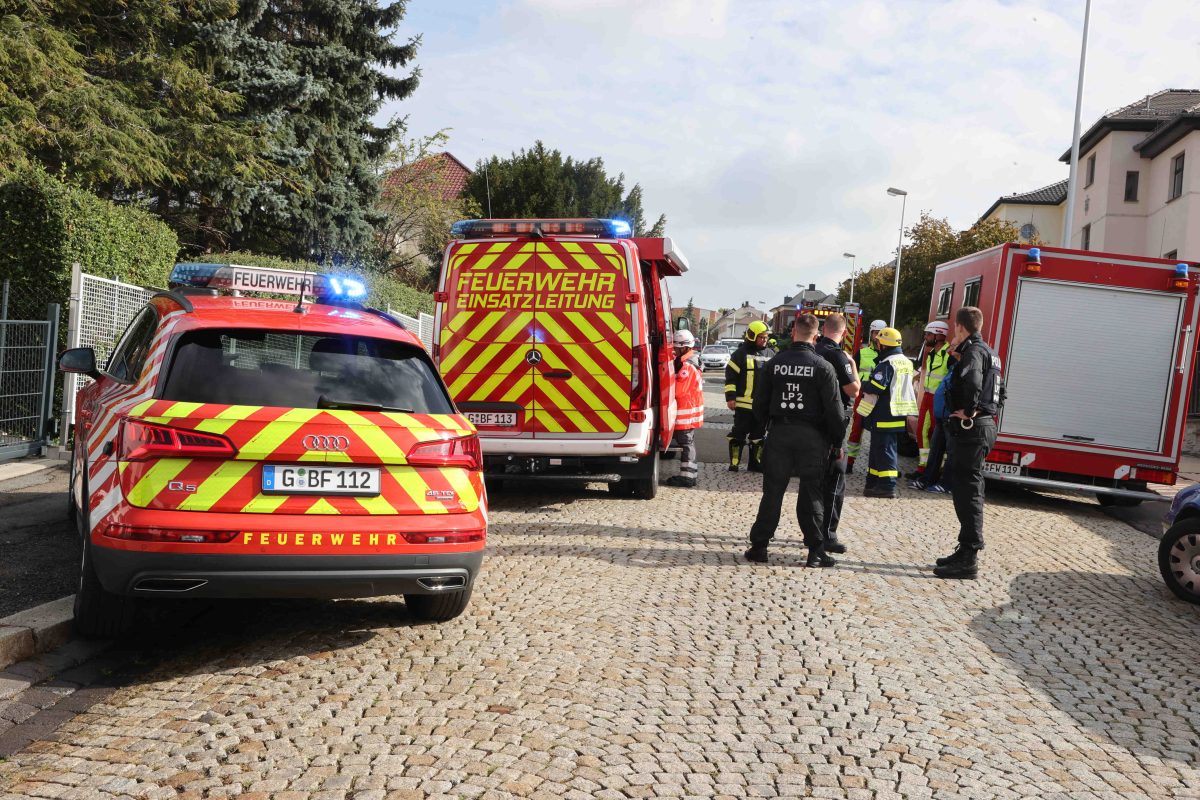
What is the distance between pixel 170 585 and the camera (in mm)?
4418

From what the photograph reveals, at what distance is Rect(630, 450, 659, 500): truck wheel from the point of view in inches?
386

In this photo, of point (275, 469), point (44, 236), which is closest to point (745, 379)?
point (44, 236)

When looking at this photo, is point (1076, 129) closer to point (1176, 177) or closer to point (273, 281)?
point (1176, 177)

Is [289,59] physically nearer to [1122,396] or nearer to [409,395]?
[1122,396]

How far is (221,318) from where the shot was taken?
16.2ft

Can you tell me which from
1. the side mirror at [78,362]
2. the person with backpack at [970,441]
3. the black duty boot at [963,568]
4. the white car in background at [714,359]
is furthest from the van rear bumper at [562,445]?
the white car in background at [714,359]

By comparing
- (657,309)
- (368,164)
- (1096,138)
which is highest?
(1096,138)

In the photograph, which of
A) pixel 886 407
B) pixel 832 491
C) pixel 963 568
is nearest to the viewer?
pixel 963 568

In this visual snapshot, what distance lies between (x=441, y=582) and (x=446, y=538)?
199 millimetres

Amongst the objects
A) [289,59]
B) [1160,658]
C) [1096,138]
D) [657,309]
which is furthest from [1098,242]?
[1160,658]

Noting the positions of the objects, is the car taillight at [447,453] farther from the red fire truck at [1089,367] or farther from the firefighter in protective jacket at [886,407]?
the red fire truck at [1089,367]

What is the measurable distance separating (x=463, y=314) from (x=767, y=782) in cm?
608

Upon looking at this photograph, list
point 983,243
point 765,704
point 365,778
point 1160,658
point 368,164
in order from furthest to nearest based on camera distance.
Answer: point 983,243 < point 368,164 < point 1160,658 < point 765,704 < point 365,778

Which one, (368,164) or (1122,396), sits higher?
(368,164)
